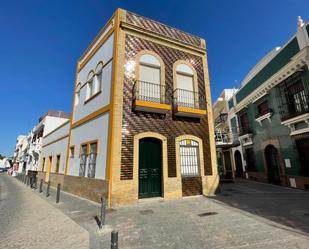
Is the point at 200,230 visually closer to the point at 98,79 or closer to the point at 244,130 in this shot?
the point at 98,79

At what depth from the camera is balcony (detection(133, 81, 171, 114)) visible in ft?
29.3

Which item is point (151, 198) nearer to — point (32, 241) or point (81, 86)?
point (32, 241)

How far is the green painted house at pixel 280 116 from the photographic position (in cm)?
1145

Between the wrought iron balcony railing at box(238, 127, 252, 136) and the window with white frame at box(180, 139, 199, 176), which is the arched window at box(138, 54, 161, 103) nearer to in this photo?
the window with white frame at box(180, 139, 199, 176)

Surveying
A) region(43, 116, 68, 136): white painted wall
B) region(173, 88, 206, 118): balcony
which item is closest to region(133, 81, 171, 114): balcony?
region(173, 88, 206, 118): balcony

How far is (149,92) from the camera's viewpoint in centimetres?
980

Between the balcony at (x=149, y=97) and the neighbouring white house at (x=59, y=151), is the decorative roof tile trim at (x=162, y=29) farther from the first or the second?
the neighbouring white house at (x=59, y=151)

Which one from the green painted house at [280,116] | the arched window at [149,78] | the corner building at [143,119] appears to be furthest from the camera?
the green painted house at [280,116]

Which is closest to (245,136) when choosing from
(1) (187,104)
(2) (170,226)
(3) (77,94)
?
(1) (187,104)

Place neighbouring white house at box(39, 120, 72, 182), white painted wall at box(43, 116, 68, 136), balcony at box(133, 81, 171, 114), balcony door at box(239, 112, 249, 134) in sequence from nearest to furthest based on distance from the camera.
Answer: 1. balcony at box(133, 81, 171, 114)
2. neighbouring white house at box(39, 120, 72, 182)
3. balcony door at box(239, 112, 249, 134)
4. white painted wall at box(43, 116, 68, 136)

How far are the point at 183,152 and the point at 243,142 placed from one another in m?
11.6

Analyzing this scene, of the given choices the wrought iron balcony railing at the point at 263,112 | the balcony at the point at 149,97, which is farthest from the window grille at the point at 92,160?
the wrought iron balcony railing at the point at 263,112

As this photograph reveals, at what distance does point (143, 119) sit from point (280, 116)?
36.1 ft

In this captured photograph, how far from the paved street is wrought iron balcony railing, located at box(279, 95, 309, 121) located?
6819 mm
